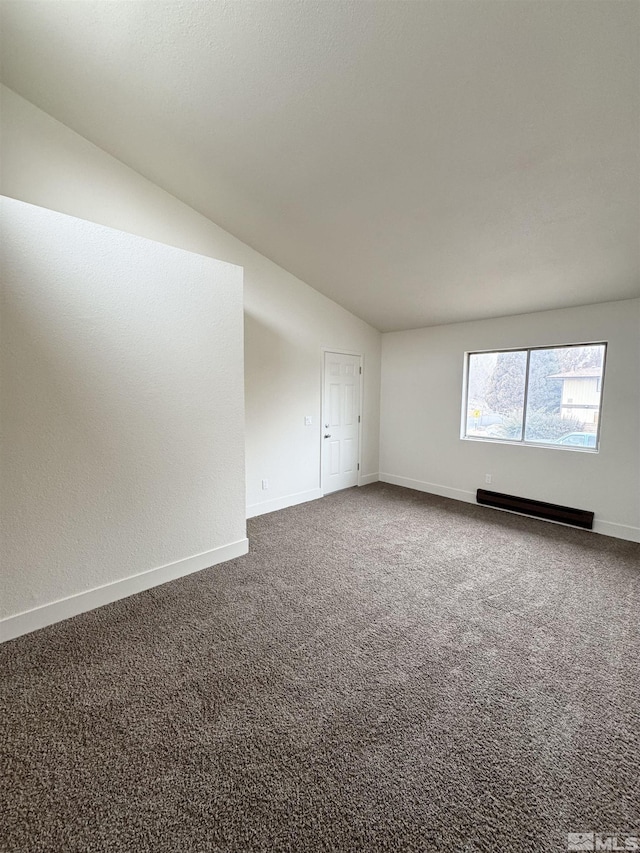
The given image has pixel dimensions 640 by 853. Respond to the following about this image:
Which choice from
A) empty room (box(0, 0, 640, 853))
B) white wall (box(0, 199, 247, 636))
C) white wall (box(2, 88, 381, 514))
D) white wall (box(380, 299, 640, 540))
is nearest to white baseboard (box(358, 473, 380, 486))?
white wall (box(2, 88, 381, 514))

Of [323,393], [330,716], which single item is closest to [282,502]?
[323,393]

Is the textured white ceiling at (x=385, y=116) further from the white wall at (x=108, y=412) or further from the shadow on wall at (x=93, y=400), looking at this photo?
the shadow on wall at (x=93, y=400)

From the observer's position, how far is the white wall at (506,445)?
3590 millimetres

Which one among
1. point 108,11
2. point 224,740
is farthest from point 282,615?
point 108,11

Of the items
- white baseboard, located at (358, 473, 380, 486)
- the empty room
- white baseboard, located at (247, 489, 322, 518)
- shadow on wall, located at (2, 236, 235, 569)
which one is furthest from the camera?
white baseboard, located at (358, 473, 380, 486)

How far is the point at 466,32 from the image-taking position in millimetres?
1722

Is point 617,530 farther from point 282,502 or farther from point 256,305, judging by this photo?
point 256,305

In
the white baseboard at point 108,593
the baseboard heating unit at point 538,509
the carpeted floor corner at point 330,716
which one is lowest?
the carpeted floor corner at point 330,716

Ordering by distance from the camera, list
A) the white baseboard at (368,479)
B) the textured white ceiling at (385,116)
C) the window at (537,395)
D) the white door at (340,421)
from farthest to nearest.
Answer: the white baseboard at (368,479) → the white door at (340,421) → the window at (537,395) → the textured white ceiling at (385,116)

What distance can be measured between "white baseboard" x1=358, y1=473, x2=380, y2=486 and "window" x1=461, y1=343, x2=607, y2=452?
165 cm

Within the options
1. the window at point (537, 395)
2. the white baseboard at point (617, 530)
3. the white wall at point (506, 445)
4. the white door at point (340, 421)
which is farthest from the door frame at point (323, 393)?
the white baseboard at point (617, 530)

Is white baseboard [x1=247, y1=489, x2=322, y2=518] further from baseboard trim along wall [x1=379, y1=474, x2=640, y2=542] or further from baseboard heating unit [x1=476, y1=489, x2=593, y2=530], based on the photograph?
baseboard heating unit [x1=476, y1=489, x2=593, y2=530]

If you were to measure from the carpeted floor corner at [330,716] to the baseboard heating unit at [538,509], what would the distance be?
39.2 inches

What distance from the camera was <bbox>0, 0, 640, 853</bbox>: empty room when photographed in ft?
4.52
